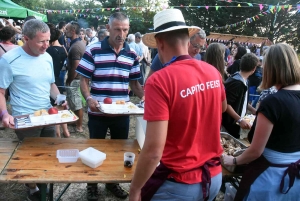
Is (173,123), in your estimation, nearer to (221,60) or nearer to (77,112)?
(221,60)

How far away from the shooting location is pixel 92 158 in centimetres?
201

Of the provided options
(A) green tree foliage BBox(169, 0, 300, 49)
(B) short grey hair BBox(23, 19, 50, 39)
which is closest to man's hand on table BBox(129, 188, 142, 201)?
(B) short grey hair BBox(23, 19, 50, 39)

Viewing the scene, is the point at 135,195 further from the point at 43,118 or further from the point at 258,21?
the point at 258,21

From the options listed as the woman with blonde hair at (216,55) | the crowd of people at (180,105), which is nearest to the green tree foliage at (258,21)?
the woman with blonde hair at (216,55)

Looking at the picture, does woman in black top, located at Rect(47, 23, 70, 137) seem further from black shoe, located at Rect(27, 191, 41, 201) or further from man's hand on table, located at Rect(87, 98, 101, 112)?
man's hand on table, located at Rect(87, 98, 101, 112)

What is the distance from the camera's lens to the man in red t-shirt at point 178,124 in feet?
4.14

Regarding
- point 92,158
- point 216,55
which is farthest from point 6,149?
point 216,55

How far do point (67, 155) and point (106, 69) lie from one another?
104 cm

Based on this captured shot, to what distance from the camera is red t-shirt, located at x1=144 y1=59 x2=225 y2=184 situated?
4.14 ft

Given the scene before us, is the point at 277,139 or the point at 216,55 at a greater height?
the point at 216,55

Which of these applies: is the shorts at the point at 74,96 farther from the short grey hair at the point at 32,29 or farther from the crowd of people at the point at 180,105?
the short grey hair at the point at 32,29

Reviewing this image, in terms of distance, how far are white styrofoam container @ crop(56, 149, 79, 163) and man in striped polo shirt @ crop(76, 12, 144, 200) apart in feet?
1.97

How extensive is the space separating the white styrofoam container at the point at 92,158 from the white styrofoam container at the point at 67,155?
7 cm

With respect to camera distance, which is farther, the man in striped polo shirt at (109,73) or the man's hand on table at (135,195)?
the man in striped polo shirt at (109,73)
